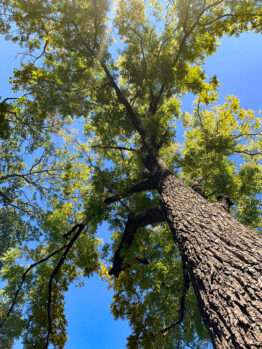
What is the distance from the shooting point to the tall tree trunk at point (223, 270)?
2303mm

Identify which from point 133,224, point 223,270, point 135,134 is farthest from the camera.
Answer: point 135,134

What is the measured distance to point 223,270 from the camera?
9.73 feet

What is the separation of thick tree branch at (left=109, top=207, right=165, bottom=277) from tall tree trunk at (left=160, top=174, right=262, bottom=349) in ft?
6.40

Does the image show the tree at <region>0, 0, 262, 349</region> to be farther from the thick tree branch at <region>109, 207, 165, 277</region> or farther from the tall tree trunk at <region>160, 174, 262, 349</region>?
the tall tree trunk at <region>160, 174, 262, 349</region>

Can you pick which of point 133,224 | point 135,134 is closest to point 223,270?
point 133,224

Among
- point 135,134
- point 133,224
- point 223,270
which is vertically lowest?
point 223,270

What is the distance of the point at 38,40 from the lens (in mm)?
9148

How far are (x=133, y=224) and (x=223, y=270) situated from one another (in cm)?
443

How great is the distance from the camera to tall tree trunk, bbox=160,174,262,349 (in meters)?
2.30

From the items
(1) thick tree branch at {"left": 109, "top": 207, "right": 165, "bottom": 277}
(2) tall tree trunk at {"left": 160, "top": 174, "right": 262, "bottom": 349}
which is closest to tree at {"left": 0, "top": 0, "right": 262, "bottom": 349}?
(1) thick tree branch at {"left": 109, "top": 207, "right": 165, "bottom": 277}

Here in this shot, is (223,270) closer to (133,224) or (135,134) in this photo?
(133,224)

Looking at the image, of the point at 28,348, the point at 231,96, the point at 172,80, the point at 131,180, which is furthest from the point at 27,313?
the point at 231,96

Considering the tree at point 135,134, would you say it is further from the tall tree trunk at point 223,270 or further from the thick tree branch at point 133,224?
the tall tree trunk at point 223,270

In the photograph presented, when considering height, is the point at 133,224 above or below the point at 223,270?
above
